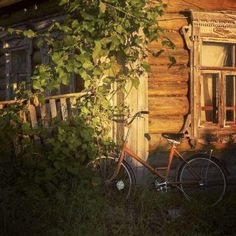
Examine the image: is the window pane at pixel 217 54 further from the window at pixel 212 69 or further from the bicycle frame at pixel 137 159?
the bicycle frame at pixel 137 159

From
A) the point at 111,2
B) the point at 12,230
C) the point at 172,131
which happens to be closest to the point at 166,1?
the point at 111,2

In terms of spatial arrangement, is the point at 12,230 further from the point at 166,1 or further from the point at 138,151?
the point at 166,1

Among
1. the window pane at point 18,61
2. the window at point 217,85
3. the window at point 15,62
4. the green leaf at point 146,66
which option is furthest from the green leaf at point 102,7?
the window pane at point 18,61

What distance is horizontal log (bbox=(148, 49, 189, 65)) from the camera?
8.68m

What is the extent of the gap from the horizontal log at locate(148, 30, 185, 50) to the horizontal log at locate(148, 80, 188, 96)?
547mm

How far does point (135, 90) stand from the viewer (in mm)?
8422

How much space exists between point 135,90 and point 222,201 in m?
2.10

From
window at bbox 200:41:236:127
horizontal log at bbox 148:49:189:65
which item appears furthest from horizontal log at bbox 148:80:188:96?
window at bbox 200:41:236:127

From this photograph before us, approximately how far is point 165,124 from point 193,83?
0.81 metres

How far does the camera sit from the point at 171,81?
348 inches

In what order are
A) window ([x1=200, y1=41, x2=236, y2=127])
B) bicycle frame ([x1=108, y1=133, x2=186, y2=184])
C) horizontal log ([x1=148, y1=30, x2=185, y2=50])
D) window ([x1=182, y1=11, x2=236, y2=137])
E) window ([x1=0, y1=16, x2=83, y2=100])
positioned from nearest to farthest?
bicycle frame ([x1=108, y1=133, x2=186, y2=184]) < horizontal log ([x1=148, y1=30, x2=185, y2=50]) < window ([x1=182, y1=11, x2=236, y2=137]) < window ([x1=200, y1=41, x2=236, y2=127]) < window ([x1=0, y1=16, x2=83, y2=100])

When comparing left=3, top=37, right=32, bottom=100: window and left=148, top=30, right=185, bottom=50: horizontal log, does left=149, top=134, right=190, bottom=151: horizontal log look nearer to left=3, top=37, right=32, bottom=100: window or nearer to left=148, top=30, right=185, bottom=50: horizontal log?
left=148, top=30, right=185, bottom=50: horizontal log

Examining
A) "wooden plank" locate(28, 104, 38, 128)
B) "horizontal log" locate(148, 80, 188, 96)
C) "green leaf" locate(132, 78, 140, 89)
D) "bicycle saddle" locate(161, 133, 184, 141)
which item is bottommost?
"bicycle saddle" locate(161, 133, 184, 141)

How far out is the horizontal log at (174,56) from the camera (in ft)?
28.5
